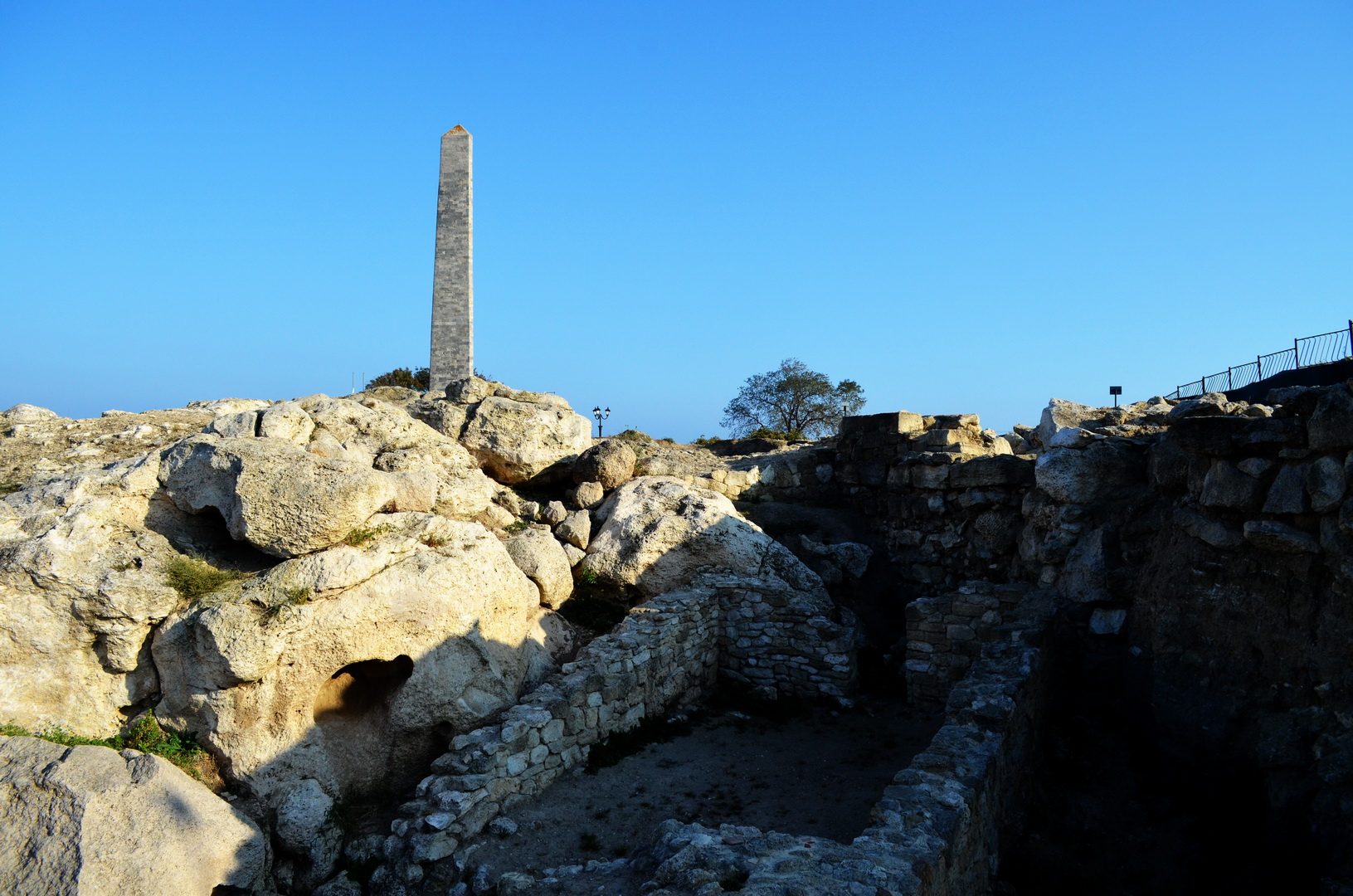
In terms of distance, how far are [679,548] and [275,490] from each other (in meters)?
5.04

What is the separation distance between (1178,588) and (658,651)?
204 inches

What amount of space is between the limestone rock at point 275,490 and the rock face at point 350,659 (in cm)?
26

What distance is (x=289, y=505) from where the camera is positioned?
7238mm

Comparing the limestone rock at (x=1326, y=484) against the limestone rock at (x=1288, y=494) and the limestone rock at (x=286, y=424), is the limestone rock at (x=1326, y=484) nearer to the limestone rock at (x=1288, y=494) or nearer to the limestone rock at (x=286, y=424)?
the limestone rock at (x=1288, y=494)

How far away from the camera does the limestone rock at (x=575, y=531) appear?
10562 millimetres

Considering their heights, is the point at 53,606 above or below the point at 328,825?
above

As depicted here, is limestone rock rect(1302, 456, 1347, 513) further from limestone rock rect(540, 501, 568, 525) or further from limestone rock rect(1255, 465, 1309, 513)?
limestone rock rect(540, 501, 568, 525)

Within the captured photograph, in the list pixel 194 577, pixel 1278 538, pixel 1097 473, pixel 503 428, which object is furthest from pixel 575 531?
pixel 1278 538

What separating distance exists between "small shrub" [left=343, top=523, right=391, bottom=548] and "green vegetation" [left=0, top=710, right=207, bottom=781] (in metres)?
2.06

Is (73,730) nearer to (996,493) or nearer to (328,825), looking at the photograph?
(328,825)

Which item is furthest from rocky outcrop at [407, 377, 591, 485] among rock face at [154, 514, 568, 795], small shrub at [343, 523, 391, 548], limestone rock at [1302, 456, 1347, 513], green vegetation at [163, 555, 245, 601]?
limestone rock at [1302, 456, 1347, 513]

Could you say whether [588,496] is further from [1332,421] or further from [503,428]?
[1332,421]

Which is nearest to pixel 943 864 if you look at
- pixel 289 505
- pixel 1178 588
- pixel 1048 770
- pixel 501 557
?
pixel 1048 770

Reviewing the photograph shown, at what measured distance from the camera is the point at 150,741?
6.66 metres
